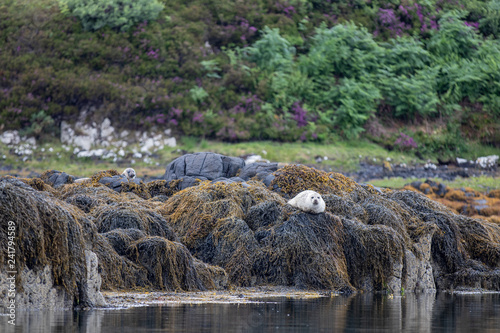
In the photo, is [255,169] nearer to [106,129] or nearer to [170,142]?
[170,142]

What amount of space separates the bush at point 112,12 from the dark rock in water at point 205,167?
17.1 meters

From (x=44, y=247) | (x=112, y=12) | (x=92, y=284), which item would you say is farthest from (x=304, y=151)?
(x=44, y=247)

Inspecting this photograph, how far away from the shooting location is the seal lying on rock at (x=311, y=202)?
1359 centimetres

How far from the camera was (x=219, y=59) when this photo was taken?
122 ft

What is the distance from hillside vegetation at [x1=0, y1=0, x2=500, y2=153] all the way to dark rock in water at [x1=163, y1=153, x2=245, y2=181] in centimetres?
1306

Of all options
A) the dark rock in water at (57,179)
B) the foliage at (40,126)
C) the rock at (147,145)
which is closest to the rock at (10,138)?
the foliage at (40,126)

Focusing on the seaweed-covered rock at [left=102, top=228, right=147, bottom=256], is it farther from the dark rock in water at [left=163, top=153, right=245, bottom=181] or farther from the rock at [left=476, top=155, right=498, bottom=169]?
the rock at [left=476, top=155, right=498, bottom=169]

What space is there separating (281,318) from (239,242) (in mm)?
3991

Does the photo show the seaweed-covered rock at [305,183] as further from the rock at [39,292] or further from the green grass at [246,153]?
the green grass at [246,153]

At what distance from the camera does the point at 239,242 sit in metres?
13.5

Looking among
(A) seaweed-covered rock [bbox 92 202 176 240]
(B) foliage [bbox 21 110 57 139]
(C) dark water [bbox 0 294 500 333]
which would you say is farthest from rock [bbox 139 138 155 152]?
(C) dark water [bbox 0 294 500 333]

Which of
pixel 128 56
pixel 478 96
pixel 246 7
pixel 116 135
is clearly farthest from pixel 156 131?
pixel 478 96

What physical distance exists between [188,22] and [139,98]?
6116 millimetres

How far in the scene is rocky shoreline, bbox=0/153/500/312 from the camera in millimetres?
9844
